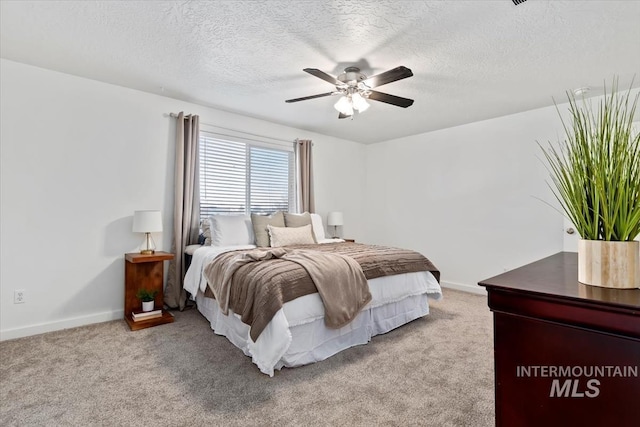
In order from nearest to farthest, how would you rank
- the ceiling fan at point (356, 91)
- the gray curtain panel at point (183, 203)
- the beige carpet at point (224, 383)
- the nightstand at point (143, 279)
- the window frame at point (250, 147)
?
the beige carpet at point (224, 383) < the ceiling fan at point (356, 91) < the nightstand at point (143, 279) < the gray curtain panel at point (183, 203) < the window frame at point (250, 147)

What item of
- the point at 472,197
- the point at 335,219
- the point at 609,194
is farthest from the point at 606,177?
the point at 335,219

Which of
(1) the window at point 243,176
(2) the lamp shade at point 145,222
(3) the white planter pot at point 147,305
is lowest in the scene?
(3) the white planter pot at point 147,305

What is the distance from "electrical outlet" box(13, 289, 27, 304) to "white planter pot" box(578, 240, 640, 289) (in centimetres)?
403

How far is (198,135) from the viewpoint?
384 cm

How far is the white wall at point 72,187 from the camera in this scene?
278 cm

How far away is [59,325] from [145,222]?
4.08 ft

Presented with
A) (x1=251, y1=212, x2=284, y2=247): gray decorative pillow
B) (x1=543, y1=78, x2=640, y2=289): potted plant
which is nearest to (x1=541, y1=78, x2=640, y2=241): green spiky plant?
(x1=543, y1=78, x2=640, y2=289): potted plant

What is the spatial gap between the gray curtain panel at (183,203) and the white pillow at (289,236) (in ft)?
3.15

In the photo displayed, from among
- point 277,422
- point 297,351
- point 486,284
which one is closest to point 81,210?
point 297,351

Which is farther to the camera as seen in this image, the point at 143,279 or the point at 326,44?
the point at 143,279

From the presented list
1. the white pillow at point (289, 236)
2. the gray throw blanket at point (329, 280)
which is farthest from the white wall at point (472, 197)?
the gray throw blanket at point (329, 280)

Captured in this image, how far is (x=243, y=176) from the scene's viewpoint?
173 inches

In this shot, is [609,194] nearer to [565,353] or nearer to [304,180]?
[565,353]

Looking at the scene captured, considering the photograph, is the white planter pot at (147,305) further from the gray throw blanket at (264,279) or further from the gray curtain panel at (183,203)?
the gray throw blanket at (264,279)
